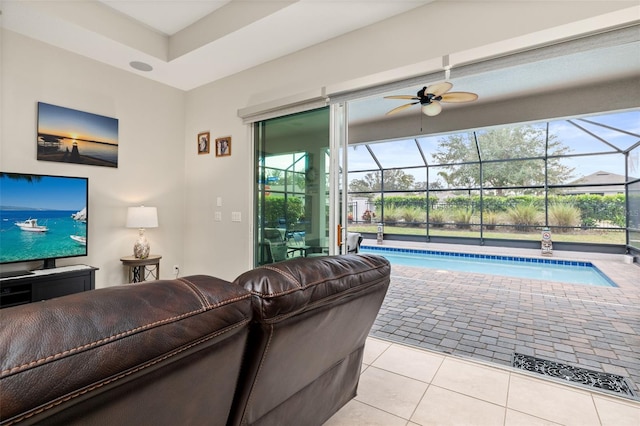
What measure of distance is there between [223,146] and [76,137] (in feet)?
4.88

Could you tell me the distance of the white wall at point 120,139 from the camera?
2.96 metres

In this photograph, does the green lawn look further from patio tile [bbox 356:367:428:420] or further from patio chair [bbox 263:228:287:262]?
patio tile [bbox 356:367:428:420]

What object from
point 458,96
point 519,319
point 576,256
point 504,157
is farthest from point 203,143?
point 576,256

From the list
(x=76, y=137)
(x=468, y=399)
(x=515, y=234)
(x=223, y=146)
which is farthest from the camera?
(x=515, y=234)

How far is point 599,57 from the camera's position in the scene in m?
3.74

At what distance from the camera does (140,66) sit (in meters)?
3.63

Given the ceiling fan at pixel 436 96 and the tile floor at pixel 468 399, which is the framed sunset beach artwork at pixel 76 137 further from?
the tile floor at pixel 468 399

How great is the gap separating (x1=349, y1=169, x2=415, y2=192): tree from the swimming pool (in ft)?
6.37

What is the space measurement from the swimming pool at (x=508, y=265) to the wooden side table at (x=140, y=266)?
5175 millimetres

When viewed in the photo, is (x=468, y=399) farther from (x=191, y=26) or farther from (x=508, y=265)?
(x=508, y=265)

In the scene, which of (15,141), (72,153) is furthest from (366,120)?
(15,141)

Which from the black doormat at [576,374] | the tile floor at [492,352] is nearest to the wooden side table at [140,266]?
the tile floor at [492,352]

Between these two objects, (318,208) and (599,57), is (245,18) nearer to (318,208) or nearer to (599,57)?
(318,208)

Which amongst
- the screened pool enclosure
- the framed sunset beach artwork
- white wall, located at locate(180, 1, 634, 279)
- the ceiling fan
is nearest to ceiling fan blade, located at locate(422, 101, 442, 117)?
the ceiling fan
